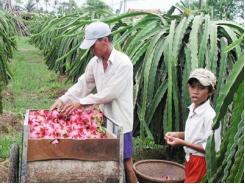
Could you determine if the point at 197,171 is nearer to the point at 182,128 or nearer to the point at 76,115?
the point at 76,115

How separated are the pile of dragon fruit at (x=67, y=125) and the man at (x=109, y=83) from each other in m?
0.07

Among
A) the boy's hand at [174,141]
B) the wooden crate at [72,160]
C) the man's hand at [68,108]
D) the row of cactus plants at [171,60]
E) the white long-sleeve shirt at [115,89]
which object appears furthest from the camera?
the row of cactus plants at [171,60]

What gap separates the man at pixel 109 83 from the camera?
11.4 feet

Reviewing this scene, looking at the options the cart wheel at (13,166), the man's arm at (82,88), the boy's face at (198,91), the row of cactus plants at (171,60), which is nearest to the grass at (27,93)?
the man's arm at (82,88)

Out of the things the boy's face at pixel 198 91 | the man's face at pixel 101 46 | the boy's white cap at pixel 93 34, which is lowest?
the boy's face at pixel 198 91

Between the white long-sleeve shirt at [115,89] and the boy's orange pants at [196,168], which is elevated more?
the white long-sleeve shirt at [115,89]

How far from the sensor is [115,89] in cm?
352

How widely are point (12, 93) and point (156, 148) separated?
4381 mm

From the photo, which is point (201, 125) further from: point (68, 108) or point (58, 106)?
point (58, 106)

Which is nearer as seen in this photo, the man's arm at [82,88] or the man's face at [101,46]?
the man's face at [101,46]

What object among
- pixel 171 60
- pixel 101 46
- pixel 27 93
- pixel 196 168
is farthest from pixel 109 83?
pixel 27 93

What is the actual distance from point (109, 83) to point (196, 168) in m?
0.92

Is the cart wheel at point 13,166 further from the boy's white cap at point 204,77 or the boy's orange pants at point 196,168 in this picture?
the boy's white cap at point 204,77

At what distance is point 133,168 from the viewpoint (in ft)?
12.5
